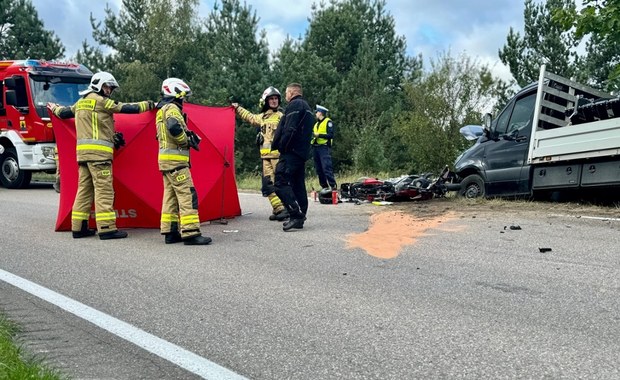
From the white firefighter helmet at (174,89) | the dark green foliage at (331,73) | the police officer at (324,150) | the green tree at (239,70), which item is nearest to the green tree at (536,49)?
the dark green foliage at (331,73)

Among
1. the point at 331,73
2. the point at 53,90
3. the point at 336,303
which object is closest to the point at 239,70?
the point at 331,73

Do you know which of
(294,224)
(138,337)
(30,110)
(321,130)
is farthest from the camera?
(30,110)

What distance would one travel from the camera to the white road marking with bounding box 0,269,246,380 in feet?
10.1

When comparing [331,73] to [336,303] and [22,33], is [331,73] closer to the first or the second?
[22,33]

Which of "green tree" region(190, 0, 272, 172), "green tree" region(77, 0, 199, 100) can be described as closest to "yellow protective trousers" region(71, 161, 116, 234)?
"green tree" region(190, 0, 272, 172)

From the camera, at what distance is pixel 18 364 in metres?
2.93

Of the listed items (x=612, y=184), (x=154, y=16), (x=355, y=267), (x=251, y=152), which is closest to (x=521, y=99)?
(x=612, y=184)

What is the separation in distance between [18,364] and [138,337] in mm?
767

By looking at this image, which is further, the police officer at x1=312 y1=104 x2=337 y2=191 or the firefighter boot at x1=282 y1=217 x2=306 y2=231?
the police officer at x1=312 y1=104 x2=337 y2=191

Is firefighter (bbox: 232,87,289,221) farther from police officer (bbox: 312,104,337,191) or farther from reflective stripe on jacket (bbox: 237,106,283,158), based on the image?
police officer (bbox: 312,104,337,191)

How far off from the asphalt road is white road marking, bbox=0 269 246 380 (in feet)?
0.17

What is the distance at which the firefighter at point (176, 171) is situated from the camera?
21.5 ft

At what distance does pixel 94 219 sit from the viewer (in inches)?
296

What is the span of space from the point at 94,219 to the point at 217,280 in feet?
10.7
